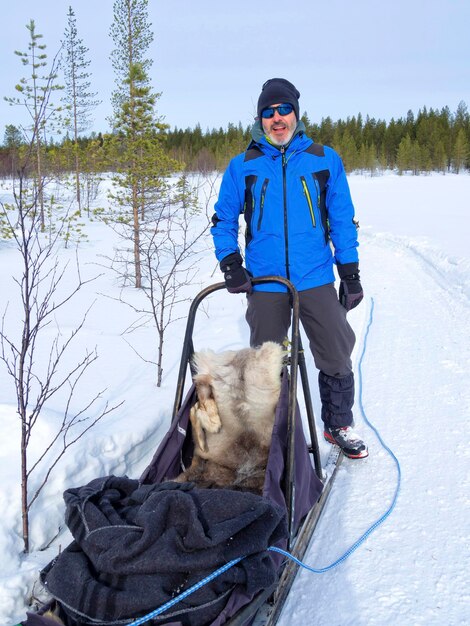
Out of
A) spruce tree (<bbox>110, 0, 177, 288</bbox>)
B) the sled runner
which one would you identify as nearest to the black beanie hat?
the sled runner

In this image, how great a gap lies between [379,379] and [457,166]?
65.7 m

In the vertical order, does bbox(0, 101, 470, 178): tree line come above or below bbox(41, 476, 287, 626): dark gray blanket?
above

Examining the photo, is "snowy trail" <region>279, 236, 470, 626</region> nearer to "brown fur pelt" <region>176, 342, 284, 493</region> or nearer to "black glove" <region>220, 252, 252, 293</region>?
"brown fur pelt" <region>176, 342, 284, 493</region>

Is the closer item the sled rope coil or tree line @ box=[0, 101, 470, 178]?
the sled rope coil

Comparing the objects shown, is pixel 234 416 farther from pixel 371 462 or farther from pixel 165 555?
pixel 371 462

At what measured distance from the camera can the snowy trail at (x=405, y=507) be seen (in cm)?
219

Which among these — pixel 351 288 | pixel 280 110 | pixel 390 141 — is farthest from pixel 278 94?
pixel 390 141

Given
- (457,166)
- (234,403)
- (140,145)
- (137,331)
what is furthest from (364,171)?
(234,403)

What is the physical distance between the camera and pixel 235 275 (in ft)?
9.51

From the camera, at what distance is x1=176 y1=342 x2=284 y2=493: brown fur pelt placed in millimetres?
2355

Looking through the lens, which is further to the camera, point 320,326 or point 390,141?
point 390,141

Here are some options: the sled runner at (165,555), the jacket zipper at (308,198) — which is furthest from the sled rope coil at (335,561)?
the jacket zipper at (308,198)

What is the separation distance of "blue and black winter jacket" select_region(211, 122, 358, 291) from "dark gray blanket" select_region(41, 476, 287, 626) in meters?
1.64

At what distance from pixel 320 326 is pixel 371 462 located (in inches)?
39.4
